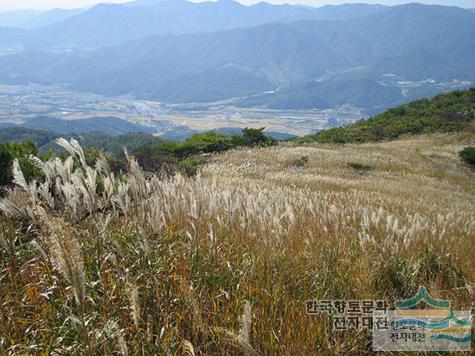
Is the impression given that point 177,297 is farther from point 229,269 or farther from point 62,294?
point 62,294

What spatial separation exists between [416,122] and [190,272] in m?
41.0

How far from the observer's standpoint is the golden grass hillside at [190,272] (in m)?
2.45

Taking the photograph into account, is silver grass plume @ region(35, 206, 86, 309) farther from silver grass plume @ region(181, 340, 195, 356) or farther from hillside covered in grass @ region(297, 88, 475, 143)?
hillside covered in grass @ region(297, 88, 475, 143)

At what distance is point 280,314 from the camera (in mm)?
2711

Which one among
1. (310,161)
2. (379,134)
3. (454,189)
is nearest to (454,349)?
(454,189)

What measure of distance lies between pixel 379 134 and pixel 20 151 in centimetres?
3424
